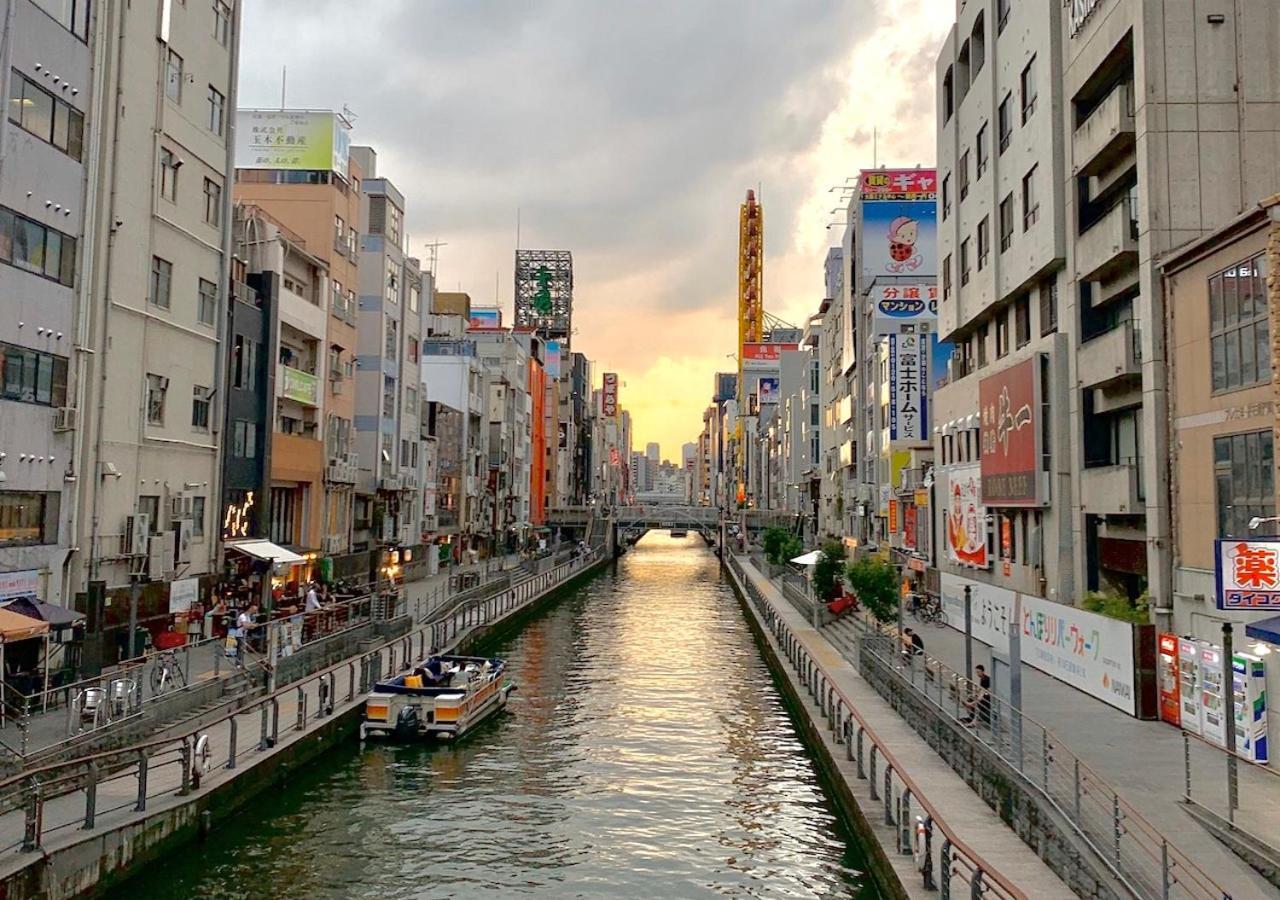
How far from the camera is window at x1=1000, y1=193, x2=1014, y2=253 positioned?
37.7 meters

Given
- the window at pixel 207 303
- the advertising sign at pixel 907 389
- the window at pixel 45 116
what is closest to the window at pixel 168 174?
the window at pixel 207 303

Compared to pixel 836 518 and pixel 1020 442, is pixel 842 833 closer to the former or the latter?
pixel 1020 442

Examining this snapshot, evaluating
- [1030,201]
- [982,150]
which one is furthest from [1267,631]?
[982,150]

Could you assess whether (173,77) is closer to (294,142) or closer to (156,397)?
(156,397)

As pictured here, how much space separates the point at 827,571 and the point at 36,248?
34.0m

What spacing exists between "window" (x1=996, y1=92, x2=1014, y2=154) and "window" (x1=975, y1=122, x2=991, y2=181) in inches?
60.0

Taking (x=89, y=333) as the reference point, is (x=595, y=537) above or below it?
below

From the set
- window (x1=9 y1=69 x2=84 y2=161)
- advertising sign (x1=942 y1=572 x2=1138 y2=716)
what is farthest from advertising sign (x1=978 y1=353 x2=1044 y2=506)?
window (x1=9 y1=69 x2=84 y2=161)

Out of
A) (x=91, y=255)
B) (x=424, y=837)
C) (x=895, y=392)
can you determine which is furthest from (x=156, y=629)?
(x=895, y=392)

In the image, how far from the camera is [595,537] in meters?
120

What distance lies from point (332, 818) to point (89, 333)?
1715 cm

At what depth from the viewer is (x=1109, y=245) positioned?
28.4m

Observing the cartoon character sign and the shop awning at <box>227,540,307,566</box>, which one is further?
the cartoon character sign

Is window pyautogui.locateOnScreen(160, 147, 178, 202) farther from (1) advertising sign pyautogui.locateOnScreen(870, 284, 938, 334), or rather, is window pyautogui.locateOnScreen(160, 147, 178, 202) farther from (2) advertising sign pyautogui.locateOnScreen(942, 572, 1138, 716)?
(1) advertising sign pyautogui.locateOnScreen(870, 284, 938, 334)
